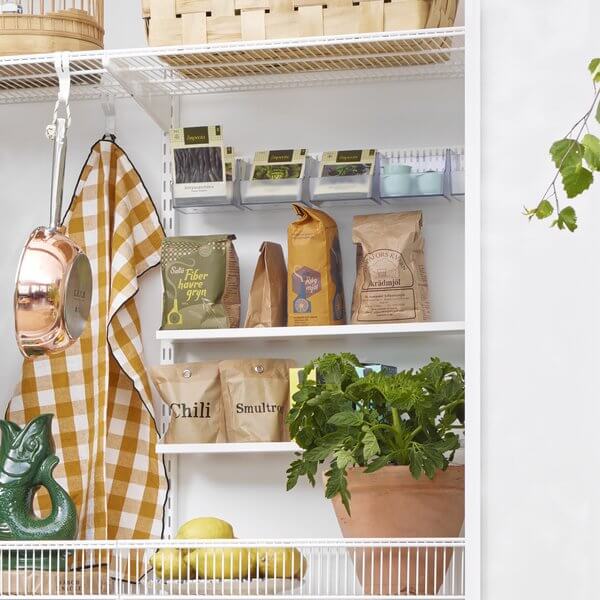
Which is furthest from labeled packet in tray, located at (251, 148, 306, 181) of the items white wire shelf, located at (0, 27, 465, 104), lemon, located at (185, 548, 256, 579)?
lemon, located at (185, 548, 256, 579)

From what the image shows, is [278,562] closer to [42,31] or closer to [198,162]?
[198,162]

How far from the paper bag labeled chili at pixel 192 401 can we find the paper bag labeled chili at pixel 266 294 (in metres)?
0.14

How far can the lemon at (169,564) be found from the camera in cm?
182

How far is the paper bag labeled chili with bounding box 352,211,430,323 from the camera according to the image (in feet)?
6.70

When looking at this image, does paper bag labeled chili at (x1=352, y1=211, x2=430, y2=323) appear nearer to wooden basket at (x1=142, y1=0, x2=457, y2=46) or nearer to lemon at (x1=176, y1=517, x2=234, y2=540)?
wooden basket at (x1=142, y1=0, x2=457, y2=46)

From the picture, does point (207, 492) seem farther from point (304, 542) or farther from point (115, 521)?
point (304, 542)

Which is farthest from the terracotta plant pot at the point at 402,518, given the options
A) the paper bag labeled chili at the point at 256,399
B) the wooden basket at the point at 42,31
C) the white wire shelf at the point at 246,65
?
the wooden basket at the point at 42,31

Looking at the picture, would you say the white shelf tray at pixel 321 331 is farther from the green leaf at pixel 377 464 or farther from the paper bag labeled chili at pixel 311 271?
the green leaf at pixel 377 464

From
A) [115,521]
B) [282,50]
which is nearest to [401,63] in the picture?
[282,50]
